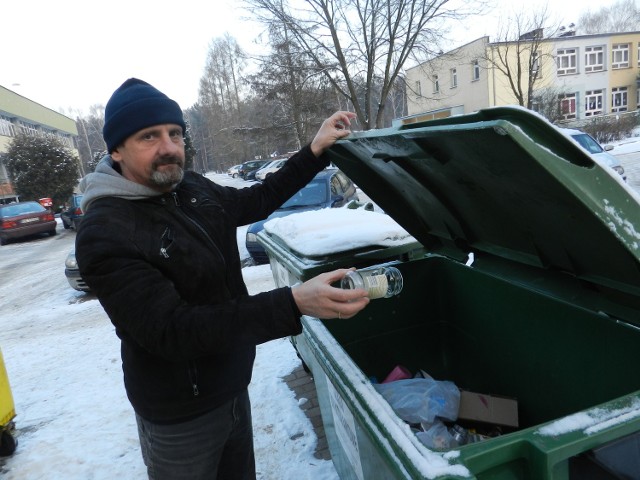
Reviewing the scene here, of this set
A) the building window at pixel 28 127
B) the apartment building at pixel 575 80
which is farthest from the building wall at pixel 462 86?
the building window at pixel 28 127

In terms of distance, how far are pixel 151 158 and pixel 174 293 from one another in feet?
1.86

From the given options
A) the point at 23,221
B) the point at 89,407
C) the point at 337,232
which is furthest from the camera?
the point at 23,221

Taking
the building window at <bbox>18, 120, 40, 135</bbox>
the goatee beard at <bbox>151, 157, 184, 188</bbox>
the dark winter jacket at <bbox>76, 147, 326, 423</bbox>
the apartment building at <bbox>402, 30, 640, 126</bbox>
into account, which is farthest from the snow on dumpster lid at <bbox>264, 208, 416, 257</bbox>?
the building window at <bbox>18, 120, 40, 135</bbox>

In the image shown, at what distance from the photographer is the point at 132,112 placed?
5.24ft

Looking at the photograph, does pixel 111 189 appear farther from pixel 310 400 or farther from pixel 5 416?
pixel 5 416

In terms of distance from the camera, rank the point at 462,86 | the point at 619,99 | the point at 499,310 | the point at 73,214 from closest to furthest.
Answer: the point at 499,310 → the point at 73,214 → the point at 462,86 → the point at 619,99

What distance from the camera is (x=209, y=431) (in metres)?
1.74

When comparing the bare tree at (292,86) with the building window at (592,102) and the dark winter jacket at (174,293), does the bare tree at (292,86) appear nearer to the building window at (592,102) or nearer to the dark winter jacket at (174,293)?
the dark winter jacket at (174,293)

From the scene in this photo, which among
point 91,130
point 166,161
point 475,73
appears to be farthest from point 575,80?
Answer: point 91,130

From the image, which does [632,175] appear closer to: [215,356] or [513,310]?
[513,310]

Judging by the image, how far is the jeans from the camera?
1.70 m

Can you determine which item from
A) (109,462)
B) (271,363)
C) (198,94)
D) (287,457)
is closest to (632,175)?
(271,363)

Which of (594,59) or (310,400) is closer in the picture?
(310,400)

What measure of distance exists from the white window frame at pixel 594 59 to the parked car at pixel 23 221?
35051mm
